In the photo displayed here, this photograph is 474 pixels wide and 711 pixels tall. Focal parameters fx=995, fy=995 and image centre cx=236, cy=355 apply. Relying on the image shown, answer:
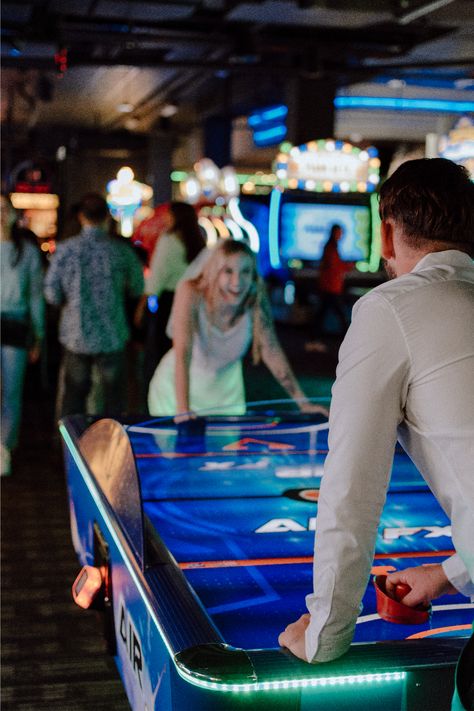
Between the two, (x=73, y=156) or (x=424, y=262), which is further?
(x=73, y=156)

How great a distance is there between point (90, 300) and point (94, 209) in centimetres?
47

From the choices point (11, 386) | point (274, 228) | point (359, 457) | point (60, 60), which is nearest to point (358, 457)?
point (359, 457)

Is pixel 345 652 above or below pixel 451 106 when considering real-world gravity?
below

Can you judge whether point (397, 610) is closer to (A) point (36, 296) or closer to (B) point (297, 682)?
(B) point (297, 682)

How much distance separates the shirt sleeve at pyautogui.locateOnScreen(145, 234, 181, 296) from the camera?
241 inches

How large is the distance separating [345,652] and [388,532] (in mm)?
921

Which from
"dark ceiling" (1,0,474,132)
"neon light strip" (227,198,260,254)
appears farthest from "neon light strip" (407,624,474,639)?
"neon light strip" (227,198,260,254)

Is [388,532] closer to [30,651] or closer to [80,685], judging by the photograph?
[80,685]

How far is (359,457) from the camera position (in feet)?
4.51

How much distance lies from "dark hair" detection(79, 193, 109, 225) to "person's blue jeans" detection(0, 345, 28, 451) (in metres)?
0.78

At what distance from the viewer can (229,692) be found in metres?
1.44

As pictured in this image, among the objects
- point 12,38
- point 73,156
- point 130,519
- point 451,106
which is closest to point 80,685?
point 130,519

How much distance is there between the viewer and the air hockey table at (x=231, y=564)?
1.49 m

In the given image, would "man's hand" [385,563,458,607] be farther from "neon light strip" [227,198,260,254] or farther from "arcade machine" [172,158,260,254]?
"arcade machine" [172,158,260,254]
